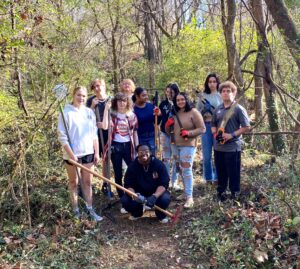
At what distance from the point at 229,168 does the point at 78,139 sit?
2105 mm

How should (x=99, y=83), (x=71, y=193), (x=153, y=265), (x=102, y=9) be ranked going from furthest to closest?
1. (x=102, y=9)
2. (x=99, y=83)
3. (x=71, y=193)
4. (x=153, y=265)

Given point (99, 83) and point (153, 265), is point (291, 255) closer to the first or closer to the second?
point (153, 265)

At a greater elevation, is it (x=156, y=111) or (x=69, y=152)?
(x=156, y=111)

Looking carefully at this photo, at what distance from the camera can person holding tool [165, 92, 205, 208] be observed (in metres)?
5.44

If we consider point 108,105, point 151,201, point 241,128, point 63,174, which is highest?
point 108,105

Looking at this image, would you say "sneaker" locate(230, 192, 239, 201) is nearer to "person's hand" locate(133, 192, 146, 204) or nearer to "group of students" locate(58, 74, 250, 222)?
"group of students" locate(58, 74, 250, 222)

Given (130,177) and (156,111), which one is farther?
(156,111)

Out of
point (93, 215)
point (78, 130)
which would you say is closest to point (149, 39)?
point (78, 130)

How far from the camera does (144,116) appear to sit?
585cm

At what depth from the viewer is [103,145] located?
18.8 ft

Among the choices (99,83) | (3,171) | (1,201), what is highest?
(99,83)

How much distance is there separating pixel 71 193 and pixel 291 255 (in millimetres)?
2870

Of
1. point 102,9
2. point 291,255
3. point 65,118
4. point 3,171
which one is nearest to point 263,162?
point 291,255

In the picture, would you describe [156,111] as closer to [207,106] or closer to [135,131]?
[135,131]
